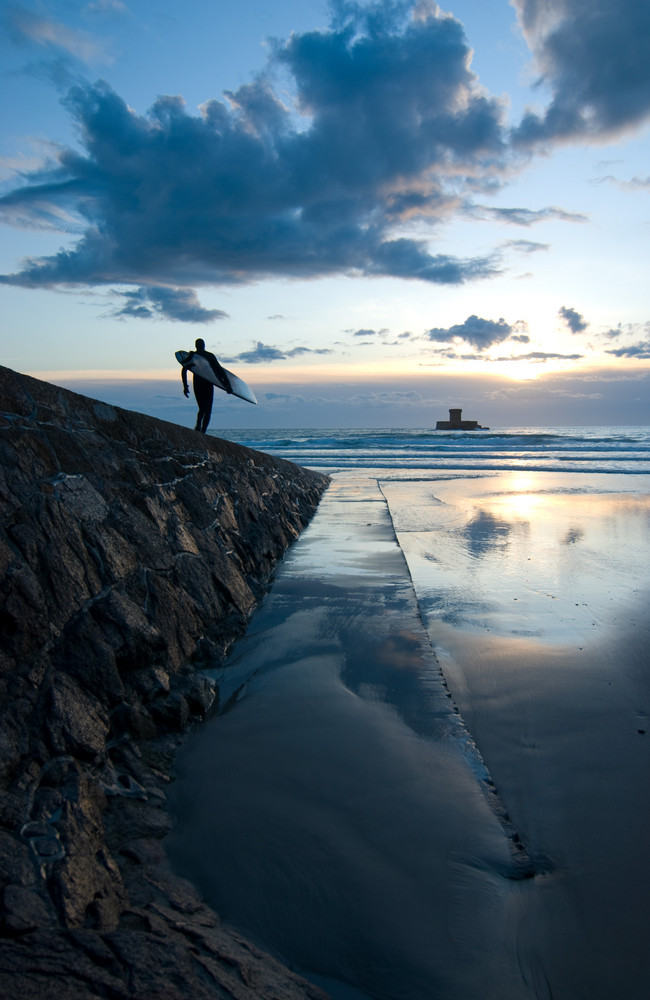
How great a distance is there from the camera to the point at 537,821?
2.38 m

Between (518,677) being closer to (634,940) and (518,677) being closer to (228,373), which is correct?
(634,940)

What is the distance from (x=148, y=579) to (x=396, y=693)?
158cm

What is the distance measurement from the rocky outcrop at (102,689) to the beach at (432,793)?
202 mm

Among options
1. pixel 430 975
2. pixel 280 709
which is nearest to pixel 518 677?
pixel 280 709

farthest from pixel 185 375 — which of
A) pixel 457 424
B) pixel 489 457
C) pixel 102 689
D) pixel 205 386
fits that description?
pixel 457 424

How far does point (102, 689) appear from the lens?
2662mm

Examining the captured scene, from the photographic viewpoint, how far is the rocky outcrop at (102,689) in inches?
59.7

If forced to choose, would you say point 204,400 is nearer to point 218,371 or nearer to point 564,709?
point 218,371

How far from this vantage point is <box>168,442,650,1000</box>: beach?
1.80m

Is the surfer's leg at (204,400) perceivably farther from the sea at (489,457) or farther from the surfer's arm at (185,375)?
the sea at (489,457)

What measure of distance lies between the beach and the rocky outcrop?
20 cm

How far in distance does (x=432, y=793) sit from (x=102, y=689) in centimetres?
150

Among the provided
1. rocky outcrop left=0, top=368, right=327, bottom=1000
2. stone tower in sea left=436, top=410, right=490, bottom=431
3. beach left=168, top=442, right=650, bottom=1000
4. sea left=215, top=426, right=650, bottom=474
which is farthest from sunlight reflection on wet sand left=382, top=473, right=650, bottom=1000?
stone tower in sea left=436, top=410, right=490, bottom=431

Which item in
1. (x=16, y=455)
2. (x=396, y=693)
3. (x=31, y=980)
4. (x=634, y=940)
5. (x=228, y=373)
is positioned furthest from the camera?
(x=228, y=373)
